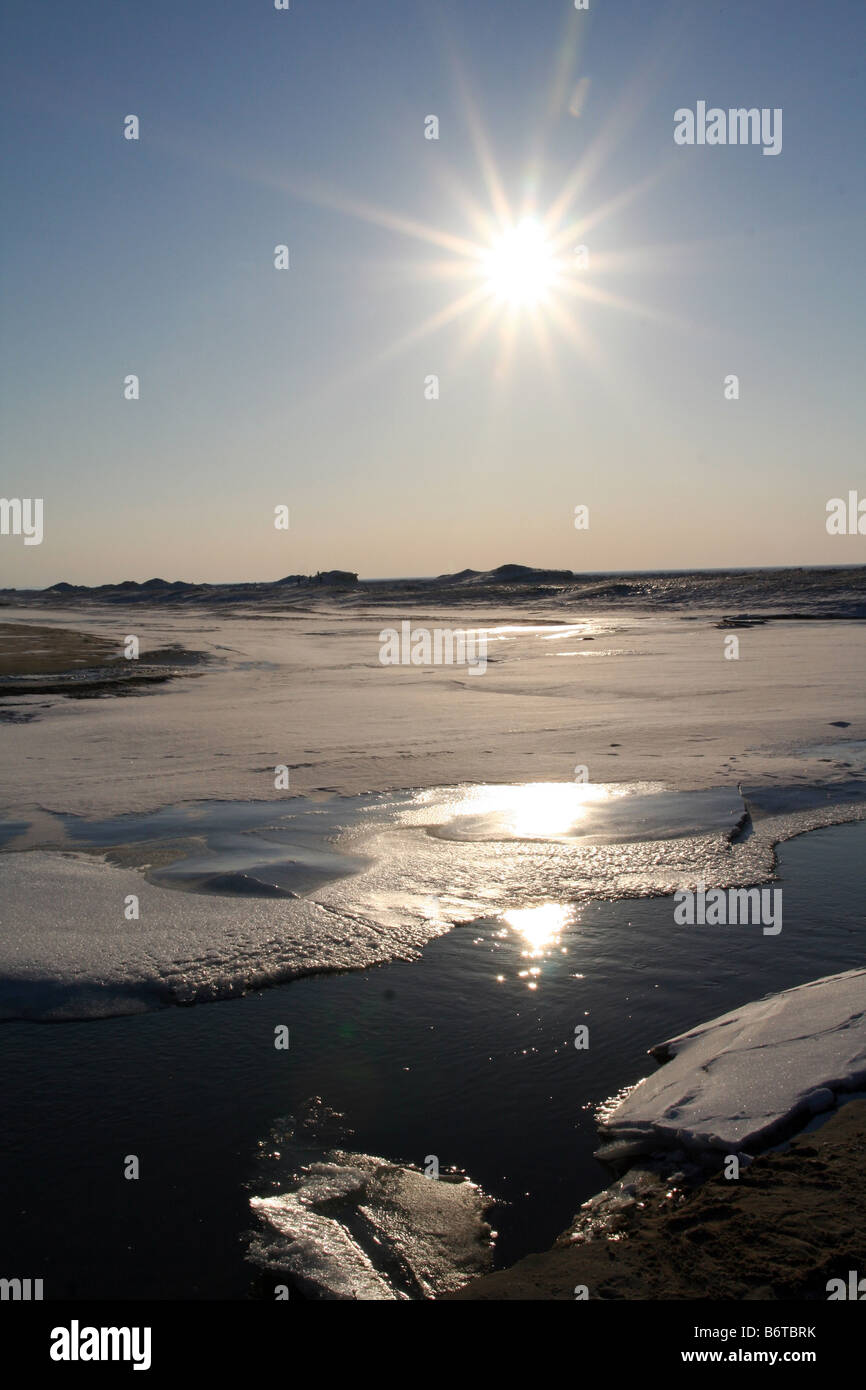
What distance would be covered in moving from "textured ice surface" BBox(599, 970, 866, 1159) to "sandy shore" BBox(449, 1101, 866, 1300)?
258 mm

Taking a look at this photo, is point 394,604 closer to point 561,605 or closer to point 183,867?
point 561,605

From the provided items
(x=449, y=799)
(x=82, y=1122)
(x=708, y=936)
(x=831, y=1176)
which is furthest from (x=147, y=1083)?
(x=449, y=799)

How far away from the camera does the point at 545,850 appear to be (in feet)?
21.4

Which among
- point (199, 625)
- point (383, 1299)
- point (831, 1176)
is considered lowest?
point (383, 1299)

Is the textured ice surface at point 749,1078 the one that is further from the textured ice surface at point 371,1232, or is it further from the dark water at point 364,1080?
the textured ice surface at point 371,1232

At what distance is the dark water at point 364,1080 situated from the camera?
288cm

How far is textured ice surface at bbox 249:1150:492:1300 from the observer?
8.78 feet

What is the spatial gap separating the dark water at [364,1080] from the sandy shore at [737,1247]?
0.83 feet

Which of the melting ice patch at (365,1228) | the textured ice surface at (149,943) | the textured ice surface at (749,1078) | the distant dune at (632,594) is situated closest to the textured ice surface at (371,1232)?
the melting ice patch at (365,1228)

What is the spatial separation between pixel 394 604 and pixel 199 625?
18.6 meters

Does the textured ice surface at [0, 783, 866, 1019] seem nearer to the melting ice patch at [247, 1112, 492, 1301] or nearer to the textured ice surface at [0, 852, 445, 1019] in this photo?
the textured ice surface at [0, 852, 445, 1019]

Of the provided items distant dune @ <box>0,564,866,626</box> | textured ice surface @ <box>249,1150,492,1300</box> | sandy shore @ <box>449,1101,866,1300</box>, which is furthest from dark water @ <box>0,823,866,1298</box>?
distant dune @ <box>0,564,866,626</box>

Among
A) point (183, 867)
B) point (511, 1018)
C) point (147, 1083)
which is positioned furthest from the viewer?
point (183, 867)

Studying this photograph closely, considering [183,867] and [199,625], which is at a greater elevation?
[199,625]
